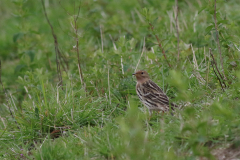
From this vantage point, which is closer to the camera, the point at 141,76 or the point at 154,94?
the point at 154,94

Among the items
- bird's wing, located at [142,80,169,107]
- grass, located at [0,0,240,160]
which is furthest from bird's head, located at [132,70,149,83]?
grass, located at [0,0,240,160]

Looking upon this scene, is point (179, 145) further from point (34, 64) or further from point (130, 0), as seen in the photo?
point (130, 0)

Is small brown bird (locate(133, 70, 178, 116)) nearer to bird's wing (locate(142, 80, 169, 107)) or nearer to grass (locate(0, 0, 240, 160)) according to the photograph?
bird's wing (locate(142, 80, 169, 107))

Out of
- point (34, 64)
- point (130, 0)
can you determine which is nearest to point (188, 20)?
point (130, 0)

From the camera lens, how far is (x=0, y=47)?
12.3 metres

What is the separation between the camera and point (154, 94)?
20.4 feet

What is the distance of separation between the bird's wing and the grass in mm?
195

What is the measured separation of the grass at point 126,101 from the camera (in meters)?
4.24

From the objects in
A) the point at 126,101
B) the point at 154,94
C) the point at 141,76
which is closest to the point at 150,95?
the point at 154,94

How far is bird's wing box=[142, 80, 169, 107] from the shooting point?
237 inches

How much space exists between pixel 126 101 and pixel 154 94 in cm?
66

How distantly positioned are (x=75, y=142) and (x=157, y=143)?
129cm

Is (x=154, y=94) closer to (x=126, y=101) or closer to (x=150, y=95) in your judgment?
(x=150, y=95)

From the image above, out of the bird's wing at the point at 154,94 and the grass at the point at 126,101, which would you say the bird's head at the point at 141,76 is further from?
the grass at the point at 126,101
